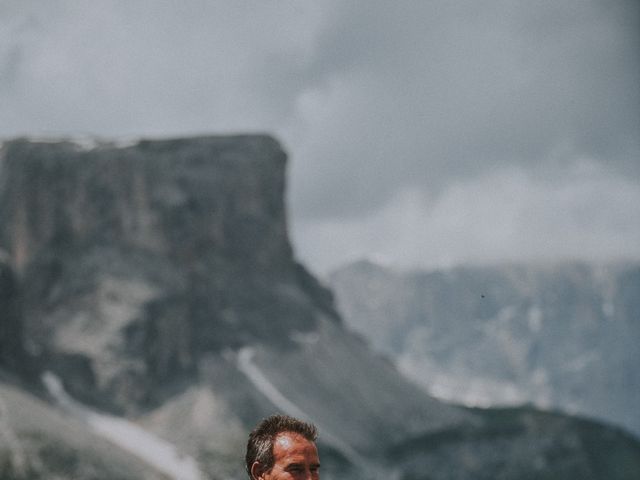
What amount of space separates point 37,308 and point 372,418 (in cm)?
5510

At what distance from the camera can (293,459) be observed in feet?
17.4

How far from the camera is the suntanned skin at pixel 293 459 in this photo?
5.29 m

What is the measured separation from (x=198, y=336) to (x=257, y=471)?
163 m

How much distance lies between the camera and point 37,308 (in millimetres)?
161875

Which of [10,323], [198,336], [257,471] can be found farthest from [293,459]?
[198,336]

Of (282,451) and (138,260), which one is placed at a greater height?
(138,260)

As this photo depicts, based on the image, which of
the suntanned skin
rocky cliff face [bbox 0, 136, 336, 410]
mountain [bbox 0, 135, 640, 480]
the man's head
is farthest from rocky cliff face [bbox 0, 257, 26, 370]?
the suntanned skin

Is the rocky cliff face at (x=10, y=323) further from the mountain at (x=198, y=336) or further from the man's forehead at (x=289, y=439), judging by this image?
the man's forehead at (x=289, y=439)

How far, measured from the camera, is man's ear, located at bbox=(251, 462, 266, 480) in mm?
5391

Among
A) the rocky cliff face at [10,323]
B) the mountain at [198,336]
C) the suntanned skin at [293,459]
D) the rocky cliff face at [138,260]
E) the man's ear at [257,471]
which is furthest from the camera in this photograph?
the rocky cliff face at [138,260]

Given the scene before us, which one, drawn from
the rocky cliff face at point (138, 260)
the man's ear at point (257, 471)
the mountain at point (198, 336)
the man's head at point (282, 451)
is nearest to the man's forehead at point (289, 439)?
the man's head at point (282, 451)

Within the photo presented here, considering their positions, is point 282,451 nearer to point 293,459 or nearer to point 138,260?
point 293,459

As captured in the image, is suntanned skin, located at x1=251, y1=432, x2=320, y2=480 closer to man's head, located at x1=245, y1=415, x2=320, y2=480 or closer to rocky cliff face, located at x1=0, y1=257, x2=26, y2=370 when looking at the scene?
man's head, located at x1=245, y1=415, x2=320, y2=480

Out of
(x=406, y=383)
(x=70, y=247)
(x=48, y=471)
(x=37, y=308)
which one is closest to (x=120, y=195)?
(x=70, y=247)
